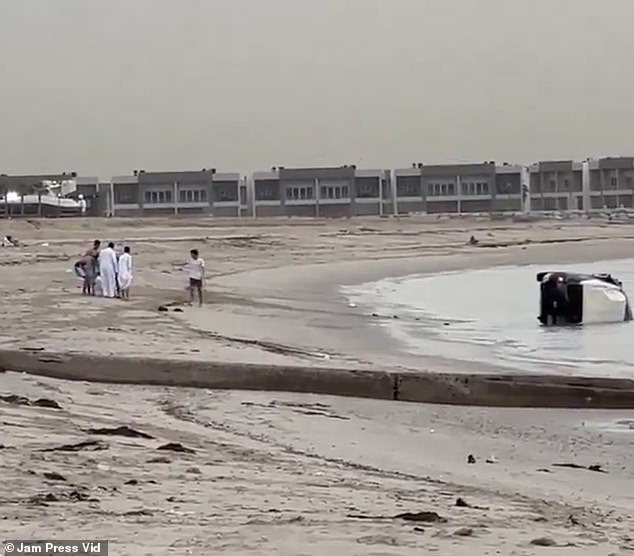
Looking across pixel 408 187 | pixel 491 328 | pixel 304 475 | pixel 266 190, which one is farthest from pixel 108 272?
pixel 408 187

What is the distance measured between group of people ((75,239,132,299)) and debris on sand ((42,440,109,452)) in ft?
53.4

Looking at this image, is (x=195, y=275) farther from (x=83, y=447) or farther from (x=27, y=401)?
(x=83, y=447)

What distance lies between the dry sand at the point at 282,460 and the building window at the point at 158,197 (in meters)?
93.7

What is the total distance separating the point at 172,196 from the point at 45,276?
85.2 m

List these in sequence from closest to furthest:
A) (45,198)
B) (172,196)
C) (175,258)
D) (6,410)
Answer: (6,410) → (175,258) → (45,198) → (172,196)

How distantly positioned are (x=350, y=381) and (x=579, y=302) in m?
12.2

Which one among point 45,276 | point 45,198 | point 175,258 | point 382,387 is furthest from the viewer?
point 45,198

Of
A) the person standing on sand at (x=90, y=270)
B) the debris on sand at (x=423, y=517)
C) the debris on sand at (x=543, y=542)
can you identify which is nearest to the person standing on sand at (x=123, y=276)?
the person standing on sand at (x=90, y=270)

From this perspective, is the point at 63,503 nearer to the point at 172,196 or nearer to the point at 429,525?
the point at 429,525

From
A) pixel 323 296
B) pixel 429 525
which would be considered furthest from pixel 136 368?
pixel 323 296

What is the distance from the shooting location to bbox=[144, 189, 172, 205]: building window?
378 feet

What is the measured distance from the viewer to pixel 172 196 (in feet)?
380

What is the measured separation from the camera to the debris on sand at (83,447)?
7.48 metres

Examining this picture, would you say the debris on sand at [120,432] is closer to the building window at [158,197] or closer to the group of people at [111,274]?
the group of people at [111,274]
